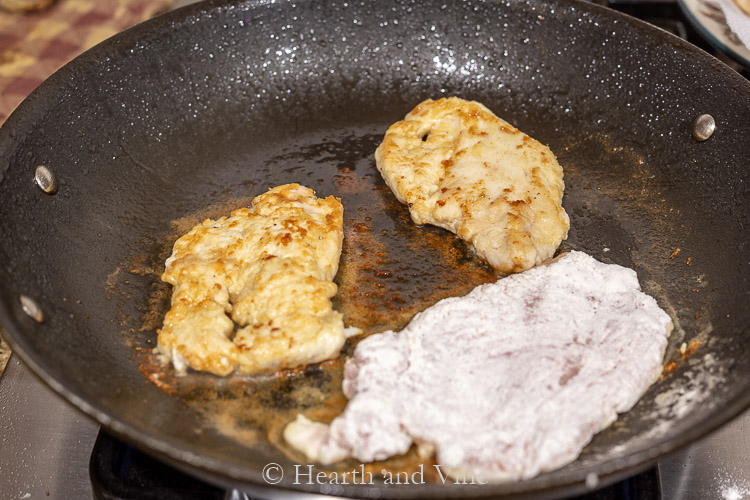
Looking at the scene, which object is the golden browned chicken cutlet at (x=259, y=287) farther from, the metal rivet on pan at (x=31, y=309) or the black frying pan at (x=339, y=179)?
the metal rivet on pan at (x=31, y=309)

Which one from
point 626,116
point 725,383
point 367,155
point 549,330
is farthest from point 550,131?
point 725,383

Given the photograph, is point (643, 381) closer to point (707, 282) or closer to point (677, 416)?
point (677, 416)

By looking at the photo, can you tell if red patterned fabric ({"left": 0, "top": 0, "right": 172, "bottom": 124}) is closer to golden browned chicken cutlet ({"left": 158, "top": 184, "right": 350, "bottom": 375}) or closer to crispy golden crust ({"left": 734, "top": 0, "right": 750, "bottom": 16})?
golden browned chicken cutlet ({"left": 158, "top": 184, "right": 350, "bottom": 375})

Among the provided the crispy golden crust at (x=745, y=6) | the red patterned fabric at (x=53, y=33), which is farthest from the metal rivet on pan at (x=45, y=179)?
the crispy golden crust at (x=745, y=6)

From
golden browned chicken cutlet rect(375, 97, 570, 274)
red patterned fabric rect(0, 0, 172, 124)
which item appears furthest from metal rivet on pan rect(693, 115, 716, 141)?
red patterned fabric rect(0, 0, 172, 124)

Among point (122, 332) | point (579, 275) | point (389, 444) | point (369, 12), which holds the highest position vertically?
point (369, 12)

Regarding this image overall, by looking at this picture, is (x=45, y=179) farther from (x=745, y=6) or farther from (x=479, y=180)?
(x=745, y=6)

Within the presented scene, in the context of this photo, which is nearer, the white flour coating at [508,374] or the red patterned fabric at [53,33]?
the white flour coating at [508,374]
